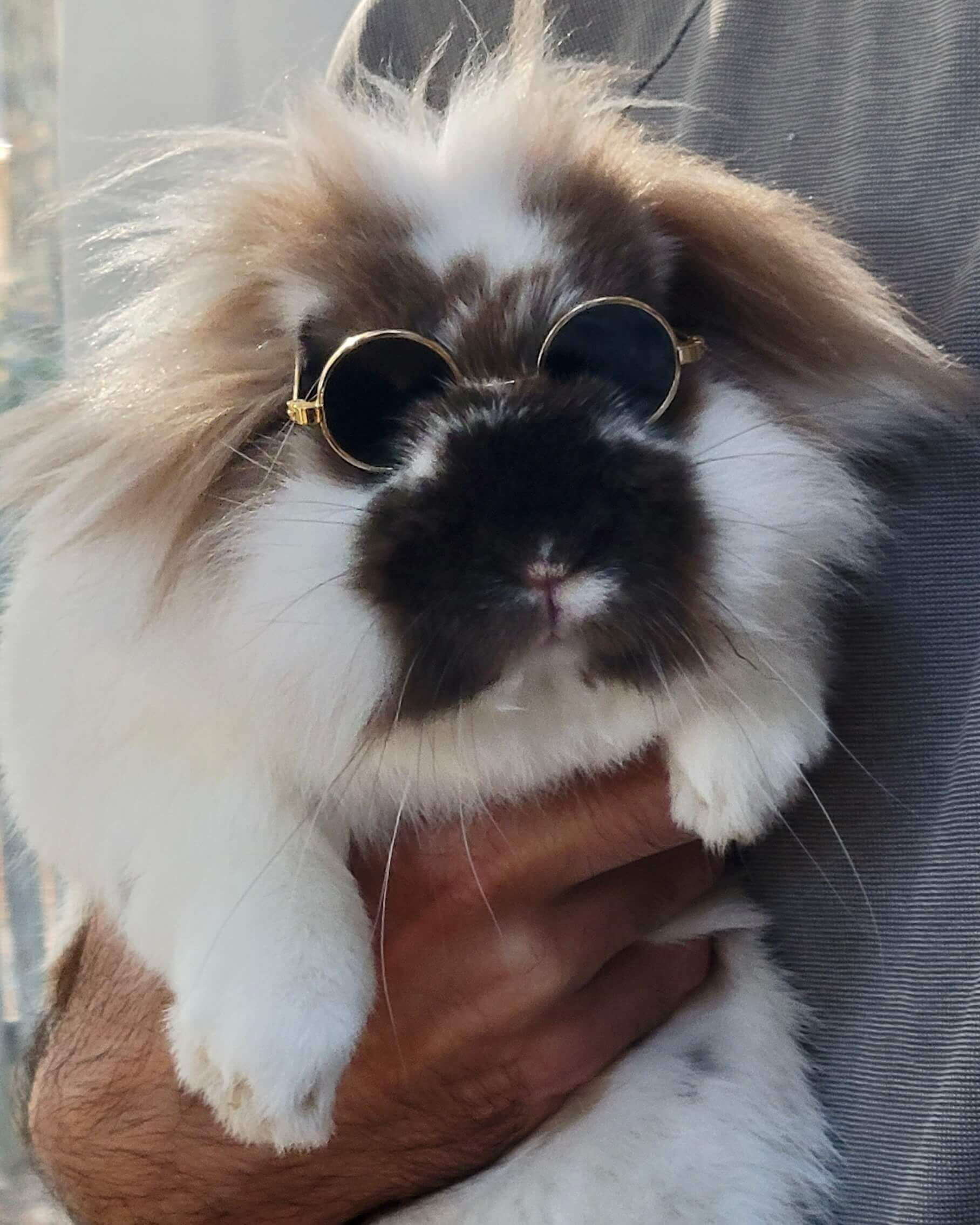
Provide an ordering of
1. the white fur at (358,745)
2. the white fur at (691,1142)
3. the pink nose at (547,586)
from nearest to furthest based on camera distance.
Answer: the pink nose at (547,586), the white fur at (358,745), the white fur at (691,1142)

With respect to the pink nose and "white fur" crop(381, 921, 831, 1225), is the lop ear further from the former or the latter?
"white fur" crop(381, 921, 831, 1225)

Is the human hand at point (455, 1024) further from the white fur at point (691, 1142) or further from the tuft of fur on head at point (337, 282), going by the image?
the tuft of fur on head at point (337, 282)

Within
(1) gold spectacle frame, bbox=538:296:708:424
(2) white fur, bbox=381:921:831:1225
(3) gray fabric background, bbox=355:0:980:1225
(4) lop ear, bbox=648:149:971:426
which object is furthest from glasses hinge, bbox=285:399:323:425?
(2) white fur, bbox=381:921:831:1225

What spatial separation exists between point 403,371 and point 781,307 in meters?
0.30

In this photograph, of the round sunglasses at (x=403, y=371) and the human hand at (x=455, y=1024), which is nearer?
the round sunglasses at (x=403, y=371)

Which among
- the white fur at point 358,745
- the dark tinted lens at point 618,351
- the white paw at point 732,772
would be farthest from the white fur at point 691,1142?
the dark tinted lens at point 618,351

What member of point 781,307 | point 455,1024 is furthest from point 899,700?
point 455,1024

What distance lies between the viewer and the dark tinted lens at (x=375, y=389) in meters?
0.70

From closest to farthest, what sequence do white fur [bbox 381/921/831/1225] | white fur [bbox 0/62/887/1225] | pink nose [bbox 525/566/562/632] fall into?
pink nose [bbox 525/566/562/632] → white fur [bbox 0/62/887/1225] → white fur [bbox 381/921/831/1225]

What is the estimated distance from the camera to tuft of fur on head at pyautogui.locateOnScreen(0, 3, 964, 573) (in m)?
0.75

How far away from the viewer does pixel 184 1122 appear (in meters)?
0.92

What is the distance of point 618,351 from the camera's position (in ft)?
2.33

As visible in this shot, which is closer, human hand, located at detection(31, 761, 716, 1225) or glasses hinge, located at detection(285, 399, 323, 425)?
glasses hinge, located at detection(285, 399, 323, 425)

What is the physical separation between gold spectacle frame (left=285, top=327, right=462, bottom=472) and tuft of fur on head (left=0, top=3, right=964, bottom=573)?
37 millimetres
